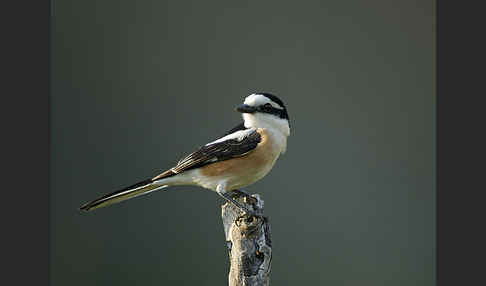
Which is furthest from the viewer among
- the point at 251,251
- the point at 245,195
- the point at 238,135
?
the point at 245,195

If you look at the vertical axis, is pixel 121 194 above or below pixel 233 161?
below

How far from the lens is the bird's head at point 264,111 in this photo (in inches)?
77.9

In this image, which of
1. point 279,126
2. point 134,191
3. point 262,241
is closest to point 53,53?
point 134,191

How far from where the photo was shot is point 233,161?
1.95 meters

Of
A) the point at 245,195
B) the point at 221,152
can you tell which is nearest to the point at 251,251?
the point at 245,195

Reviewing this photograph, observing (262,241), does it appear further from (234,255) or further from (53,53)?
(53,53)

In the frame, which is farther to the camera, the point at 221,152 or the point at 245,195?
the point at 245,195

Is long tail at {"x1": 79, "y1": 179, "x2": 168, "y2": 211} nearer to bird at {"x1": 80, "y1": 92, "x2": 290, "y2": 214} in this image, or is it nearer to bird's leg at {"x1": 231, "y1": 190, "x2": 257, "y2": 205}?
bird at {"x1": 80, "y1": 92, "x2": 290, "y2": 214}

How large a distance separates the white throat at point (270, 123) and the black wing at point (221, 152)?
2.3 inches

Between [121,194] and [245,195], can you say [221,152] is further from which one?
[121,194]

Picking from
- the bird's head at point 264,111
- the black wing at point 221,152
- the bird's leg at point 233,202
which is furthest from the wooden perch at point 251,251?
the bird's head at point 264,111

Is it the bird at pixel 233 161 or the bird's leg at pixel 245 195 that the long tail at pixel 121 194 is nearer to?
the bird at pixel 233 161

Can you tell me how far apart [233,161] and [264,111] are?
0.80 ft

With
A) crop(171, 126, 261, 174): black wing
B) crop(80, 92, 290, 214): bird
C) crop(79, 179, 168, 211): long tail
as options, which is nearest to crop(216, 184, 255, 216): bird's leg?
crop(80, 92, 290, 214): bird
